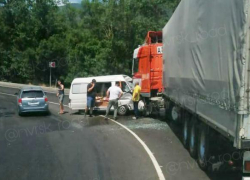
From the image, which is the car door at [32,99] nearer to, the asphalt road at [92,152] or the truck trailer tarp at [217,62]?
the asphalt road at [92,152]

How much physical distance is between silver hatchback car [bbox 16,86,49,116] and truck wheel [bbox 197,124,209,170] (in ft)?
39.7

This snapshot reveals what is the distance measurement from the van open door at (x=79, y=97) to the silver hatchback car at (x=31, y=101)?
146 centimetres

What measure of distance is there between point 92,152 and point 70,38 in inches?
1698

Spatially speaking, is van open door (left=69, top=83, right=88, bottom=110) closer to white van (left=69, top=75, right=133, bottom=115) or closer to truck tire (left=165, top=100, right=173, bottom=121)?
white van (left=69, top=75, right=133, bottom=115)

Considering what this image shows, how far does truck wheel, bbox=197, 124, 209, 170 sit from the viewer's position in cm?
768

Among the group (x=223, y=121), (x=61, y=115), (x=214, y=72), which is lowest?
(x=61, y=115)

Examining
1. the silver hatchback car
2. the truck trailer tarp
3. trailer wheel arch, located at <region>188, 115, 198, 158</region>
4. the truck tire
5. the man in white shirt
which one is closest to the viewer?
the truck trailer tarp

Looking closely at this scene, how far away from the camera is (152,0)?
35.8 meters

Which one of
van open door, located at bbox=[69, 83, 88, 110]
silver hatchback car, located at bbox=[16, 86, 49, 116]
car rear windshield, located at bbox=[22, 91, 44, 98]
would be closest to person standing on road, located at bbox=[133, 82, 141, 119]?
van open door, located at bbox=[69, 83, 88, 110]

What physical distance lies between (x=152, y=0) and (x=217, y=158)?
98.6 ft

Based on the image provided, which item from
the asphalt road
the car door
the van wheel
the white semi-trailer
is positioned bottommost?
the asphalt road

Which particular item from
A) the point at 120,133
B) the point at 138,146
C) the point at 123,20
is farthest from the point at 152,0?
the point at 138,146

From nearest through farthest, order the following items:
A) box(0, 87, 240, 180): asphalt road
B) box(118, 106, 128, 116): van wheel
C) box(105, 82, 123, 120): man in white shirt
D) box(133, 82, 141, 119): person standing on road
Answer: box(0, 87, 240, 180): asphalt road < box(133, 82, 141, 119): person standing on road < box(105, 82, 123, 120): man in white shirt < box(118, 106, 128, 116): van wheel

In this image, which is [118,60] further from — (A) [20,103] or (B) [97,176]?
(B) [97,176]
